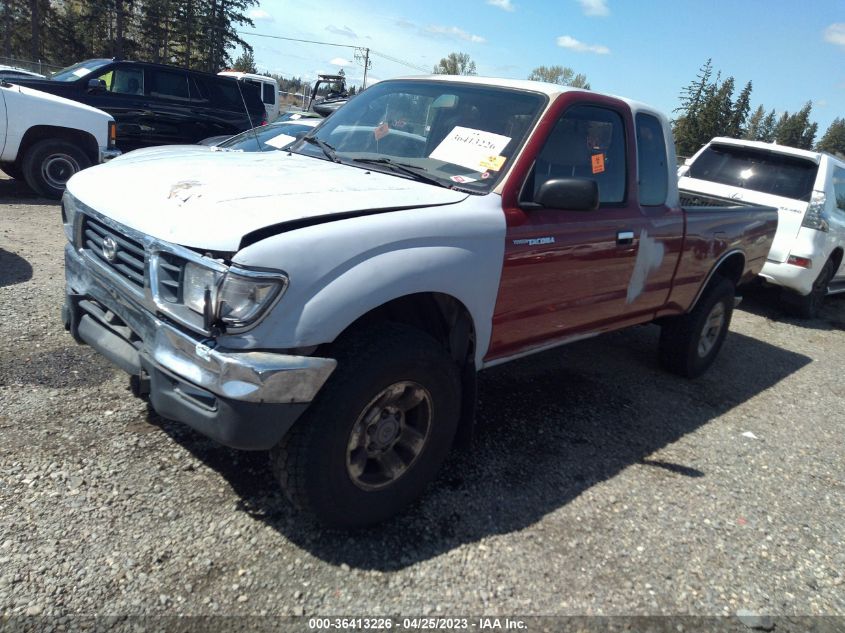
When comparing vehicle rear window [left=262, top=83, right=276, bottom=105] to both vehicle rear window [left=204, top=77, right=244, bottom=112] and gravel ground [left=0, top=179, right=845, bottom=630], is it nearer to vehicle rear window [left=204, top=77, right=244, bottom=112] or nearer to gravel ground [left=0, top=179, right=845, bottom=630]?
vehicle rear window [left=204, top=77, right=244, bottom=112]

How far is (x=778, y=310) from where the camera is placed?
327 inches

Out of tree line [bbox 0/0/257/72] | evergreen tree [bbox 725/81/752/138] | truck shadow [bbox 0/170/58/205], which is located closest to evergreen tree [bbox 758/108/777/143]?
evergreen tree [bbox 725/81/752/138]

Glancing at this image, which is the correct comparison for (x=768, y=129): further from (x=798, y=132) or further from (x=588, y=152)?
(x=588, y=152)

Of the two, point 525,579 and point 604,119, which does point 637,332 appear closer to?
point 604,119

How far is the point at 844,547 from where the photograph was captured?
319cm

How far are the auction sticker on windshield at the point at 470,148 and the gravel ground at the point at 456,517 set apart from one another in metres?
1.58

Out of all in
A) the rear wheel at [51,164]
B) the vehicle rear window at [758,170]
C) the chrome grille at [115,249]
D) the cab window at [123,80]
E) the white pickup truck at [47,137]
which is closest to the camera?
the chrome grille at [115,249]

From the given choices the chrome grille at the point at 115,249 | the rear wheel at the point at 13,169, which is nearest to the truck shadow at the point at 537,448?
the chrome grille at the point at 115,249

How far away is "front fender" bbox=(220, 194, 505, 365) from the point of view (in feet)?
7.27

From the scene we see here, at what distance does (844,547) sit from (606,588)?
58.8 inches

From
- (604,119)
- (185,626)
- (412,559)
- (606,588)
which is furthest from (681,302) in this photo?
(185,626)

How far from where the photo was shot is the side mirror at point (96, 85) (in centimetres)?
1005

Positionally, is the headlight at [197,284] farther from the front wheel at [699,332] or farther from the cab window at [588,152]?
the front wheel at [699,332]

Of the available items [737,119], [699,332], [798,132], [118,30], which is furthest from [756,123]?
[699,332]
